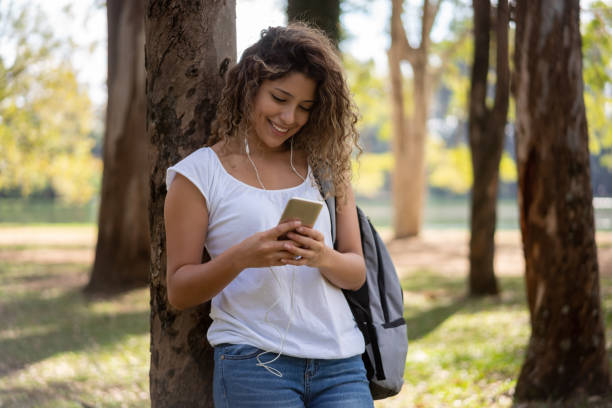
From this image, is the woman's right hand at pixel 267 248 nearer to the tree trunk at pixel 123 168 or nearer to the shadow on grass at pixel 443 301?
the shadow on grass at pixel 443 301

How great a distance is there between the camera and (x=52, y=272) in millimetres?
10953

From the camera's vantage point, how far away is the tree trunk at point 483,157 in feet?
25.3

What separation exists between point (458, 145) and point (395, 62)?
24.7ft

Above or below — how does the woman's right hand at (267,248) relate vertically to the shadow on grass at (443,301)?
above

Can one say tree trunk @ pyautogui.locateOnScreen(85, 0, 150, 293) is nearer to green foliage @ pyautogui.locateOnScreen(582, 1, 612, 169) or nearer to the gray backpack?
green foliage @ pyautogui.locateOnScreen(582, 1, 612, 169)

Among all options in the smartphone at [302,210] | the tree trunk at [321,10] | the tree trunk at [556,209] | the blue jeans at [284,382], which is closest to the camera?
the smartphone at [302,210]

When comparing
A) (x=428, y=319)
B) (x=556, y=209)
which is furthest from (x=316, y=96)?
(x=428, y=319)

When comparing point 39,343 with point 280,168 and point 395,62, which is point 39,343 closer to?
point 280,168

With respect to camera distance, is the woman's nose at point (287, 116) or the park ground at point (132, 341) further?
the park ground at point (132, 341)

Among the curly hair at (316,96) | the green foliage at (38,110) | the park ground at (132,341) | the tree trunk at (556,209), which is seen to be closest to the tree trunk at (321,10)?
the tree trunk at (556,209)

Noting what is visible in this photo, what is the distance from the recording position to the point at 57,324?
6891mm

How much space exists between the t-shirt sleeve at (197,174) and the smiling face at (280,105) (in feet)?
0.76

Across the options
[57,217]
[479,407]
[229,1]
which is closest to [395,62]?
[479,407]

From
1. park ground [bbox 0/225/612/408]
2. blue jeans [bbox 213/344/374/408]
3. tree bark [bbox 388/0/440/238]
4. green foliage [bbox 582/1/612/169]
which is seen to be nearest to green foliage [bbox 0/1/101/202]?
park ground [bbox 0/225/612/408]
